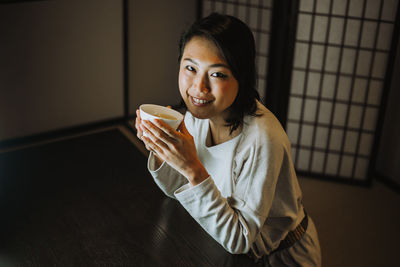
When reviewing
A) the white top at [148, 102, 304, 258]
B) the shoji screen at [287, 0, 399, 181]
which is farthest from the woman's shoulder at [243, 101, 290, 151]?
the shoji screen at [287, 0, 399, 181]

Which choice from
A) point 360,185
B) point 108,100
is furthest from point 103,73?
point 360,185

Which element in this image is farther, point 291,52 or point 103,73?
point 103,73

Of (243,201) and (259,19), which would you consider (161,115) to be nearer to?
(243,201)

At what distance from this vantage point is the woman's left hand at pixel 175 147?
1142 millimetres

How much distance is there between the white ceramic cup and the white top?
0.18 m

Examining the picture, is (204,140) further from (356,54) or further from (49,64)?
(49,64)

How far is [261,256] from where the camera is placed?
137 centimetres

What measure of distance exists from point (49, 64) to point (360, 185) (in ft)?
8.17

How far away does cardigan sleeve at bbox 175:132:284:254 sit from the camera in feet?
3.93

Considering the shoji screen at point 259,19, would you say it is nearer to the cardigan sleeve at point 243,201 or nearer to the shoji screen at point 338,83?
the shoji screen at point 338,83

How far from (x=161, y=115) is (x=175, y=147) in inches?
4.0

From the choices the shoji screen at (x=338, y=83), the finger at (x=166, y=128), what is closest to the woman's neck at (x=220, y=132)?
the finger at (x=166, y=128)

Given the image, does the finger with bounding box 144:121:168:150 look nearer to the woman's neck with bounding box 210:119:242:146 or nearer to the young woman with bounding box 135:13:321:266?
the young woman with bounding box 135:13:321:266

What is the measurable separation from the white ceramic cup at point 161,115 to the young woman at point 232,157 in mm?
17
